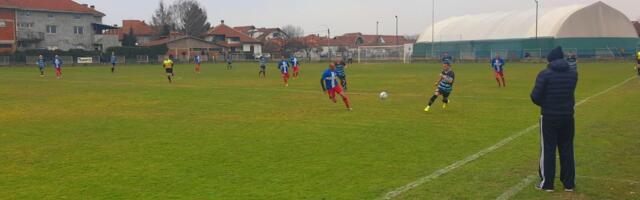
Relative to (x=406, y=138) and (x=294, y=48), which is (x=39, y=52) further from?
(x=406, y=138)

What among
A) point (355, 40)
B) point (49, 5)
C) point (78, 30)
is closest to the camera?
point (49, 5)

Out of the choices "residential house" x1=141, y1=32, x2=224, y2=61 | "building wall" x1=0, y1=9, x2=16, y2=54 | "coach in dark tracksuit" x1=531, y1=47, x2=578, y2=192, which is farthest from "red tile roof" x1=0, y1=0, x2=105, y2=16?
"coach in dark tracksuit" x1=531, y1=47, x2=578, y2=192

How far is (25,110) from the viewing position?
57.3 feet

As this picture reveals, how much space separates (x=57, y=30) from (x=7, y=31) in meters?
8.17

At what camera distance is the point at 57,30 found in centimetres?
7988

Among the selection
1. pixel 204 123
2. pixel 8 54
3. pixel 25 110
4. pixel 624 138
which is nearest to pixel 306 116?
pixel 204 123

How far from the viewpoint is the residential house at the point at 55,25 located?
244ft

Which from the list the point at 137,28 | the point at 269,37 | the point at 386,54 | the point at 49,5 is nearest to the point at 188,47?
the point at 49,5

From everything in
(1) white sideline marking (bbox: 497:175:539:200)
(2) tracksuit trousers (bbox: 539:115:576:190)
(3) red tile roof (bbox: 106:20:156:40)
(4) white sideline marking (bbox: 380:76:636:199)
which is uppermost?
(3) red tile roof (bbox: 106:20:156:40)

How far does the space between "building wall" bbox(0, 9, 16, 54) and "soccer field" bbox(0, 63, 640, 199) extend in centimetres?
6076

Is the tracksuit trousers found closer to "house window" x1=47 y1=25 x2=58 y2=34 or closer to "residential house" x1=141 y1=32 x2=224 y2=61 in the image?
"residential house" x1=141 y1=32 x2=224 y2=61

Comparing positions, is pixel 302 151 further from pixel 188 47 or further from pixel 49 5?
pixel 188 47

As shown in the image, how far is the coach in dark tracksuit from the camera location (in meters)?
7.01

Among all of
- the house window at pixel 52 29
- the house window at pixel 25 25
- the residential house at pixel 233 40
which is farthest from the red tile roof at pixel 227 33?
the house window at pixel 25 25
